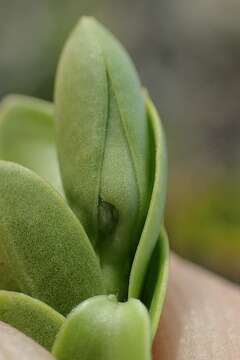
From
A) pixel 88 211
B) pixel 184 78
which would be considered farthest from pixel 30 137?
pixel 184 78

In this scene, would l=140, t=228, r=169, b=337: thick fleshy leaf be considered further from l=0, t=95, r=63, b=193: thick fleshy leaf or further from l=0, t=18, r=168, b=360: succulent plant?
l=0, t=95, r=63, b=193: thick fleshy leaf

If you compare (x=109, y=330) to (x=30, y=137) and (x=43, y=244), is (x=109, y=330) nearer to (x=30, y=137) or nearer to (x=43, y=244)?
(x=43, y=244)

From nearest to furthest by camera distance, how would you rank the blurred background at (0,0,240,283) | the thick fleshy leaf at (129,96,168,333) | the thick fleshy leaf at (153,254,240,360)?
the thick fleshy leaf at (129,96,168,333) < the thick fleshy leaf at (153,254,240,360) < the blurred background at (0,0,240,283)

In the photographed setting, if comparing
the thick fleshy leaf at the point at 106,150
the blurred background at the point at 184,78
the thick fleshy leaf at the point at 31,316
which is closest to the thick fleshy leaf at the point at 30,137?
the thick fleshy leaf at the point at 106,150

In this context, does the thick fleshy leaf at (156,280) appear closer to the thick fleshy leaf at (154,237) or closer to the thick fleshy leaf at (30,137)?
the thick fleshy leaf at (154,237)

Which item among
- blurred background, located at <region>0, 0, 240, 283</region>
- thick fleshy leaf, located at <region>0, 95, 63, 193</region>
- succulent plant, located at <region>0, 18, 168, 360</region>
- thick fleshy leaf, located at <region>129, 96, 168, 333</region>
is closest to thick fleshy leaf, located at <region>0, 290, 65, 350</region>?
succulent plant, located at <region>0, 18, 168, 360</region>

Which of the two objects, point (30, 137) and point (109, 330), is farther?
point (30, 137)

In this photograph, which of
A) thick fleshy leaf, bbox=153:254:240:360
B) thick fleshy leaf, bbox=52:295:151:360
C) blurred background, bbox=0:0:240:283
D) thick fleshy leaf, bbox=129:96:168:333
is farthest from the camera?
blurred background, bbox=0:0:240:283
